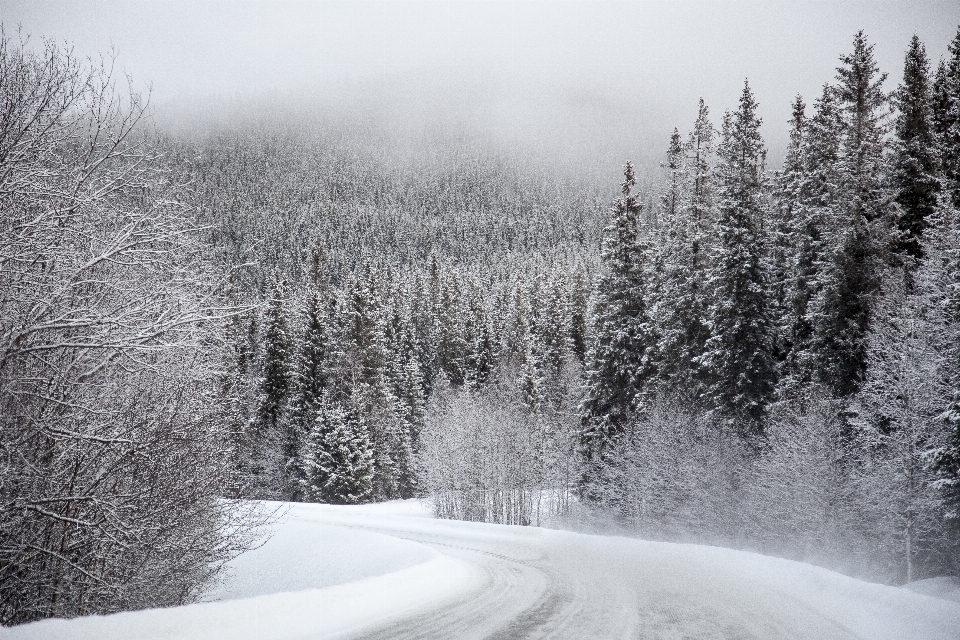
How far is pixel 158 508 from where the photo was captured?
869 centimetres

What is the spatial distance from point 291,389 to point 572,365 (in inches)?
1027

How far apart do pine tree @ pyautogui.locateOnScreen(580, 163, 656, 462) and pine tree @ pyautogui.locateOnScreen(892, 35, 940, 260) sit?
11.7m

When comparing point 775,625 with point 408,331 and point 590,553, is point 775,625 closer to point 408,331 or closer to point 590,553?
point 590,553

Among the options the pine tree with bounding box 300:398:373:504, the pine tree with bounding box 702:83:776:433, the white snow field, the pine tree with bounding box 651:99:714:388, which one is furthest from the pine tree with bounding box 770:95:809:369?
the pine tree with bounding box 300:398:373:504

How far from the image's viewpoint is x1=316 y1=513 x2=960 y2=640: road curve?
795 cm

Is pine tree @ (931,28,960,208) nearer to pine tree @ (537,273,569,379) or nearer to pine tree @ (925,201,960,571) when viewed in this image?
pine tree @ (925,201,960,571)

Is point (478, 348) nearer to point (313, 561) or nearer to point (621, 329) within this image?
point (621, 329)

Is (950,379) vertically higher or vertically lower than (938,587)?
higher

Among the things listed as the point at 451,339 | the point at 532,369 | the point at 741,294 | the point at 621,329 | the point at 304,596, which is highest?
the point at 451,339

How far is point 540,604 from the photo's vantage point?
9883 mm

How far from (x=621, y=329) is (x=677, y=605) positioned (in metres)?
24.6

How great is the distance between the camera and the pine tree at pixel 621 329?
110 ft

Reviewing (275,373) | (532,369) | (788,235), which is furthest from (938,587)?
(275,373)

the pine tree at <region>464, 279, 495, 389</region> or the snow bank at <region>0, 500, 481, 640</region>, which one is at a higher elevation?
the pine tree at <region>464, 279, 495, 389</region>
